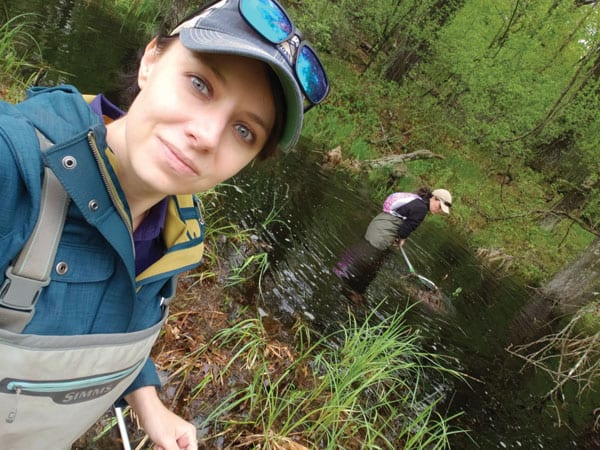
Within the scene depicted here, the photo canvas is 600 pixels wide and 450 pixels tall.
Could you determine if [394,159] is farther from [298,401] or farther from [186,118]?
[186,118]

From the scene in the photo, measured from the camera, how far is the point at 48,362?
96 cm

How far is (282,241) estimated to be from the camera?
4.86 meters

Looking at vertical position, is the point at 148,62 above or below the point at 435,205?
above

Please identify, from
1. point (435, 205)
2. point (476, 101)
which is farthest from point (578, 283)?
point (476, 101)

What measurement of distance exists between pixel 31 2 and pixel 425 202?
8.76 meters

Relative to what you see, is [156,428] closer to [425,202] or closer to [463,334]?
[463,334]

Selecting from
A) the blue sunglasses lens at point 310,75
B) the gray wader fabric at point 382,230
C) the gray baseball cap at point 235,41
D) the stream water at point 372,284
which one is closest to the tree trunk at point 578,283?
the stream water at point 372,284

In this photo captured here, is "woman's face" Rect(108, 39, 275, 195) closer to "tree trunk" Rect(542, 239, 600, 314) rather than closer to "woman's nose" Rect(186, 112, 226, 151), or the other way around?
"woman's nose" Rect(186, 112, 226, 151)

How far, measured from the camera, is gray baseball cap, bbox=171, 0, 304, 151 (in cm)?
97

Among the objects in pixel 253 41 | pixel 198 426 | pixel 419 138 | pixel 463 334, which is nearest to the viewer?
pixel 253 41

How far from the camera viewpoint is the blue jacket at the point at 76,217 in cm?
79

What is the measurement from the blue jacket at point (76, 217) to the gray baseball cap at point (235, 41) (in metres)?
0.32

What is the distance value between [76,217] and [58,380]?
1.45ft

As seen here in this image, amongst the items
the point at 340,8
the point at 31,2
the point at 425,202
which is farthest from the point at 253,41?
the point at 340,8
